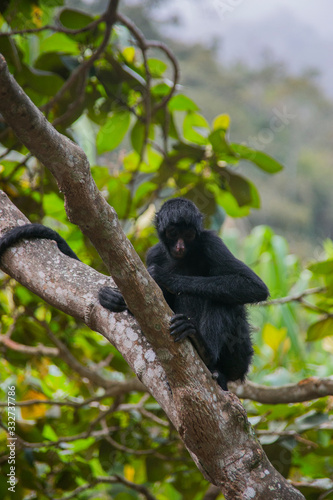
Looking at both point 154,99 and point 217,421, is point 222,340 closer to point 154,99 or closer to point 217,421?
point 217,421

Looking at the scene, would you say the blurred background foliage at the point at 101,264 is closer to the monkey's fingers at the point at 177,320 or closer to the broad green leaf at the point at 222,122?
the broad green leaf at the point at 222,122

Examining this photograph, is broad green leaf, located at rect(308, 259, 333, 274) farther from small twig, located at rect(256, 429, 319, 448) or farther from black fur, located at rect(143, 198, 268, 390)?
small twig, located at rect(256, 429, 319, 448)

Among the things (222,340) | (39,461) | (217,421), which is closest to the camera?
(217,421)

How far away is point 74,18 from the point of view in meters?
5.05

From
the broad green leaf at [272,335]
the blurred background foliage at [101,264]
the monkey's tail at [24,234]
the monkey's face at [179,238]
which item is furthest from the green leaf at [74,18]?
the broad green leaf at [272,335]

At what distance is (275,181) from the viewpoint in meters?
25.5

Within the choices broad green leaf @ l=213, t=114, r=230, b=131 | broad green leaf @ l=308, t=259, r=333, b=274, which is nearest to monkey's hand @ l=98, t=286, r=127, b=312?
broad green leaf @ l=308, t=259, r=333, b=274

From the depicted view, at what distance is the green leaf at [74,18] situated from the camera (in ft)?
16.4

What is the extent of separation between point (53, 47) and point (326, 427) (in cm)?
456

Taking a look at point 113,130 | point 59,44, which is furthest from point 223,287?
point 59,44

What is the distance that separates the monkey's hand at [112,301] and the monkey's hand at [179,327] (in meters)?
0.45

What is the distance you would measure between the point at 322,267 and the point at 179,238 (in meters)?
1.47

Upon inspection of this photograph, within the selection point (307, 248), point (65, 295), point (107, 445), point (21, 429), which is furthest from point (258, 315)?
point (307, 248)

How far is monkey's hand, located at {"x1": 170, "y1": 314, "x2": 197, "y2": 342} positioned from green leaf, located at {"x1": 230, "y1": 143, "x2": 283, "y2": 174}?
2596 millimetres
